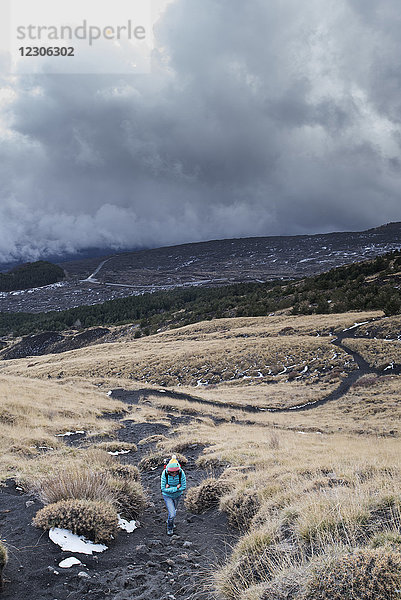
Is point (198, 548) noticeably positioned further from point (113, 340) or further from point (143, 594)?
point (113, 340)

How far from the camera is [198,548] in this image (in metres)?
5.76

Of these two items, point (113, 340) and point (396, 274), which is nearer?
point (396, 274)

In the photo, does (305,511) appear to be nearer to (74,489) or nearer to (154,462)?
(74,489)

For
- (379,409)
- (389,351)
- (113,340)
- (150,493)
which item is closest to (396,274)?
(389,351)

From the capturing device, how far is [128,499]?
7047 mm

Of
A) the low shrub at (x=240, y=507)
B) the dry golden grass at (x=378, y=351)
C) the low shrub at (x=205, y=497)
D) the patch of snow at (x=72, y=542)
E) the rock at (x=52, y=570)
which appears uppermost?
the rock at (x=52, y=570)

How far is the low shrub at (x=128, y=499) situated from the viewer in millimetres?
6812

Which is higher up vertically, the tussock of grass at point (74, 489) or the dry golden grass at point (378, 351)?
the tussock of grass at point (74, 489)

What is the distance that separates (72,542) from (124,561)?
2.89 ft

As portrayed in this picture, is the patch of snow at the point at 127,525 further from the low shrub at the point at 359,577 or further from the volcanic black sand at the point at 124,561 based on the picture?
the low shrub at the point at 359,577

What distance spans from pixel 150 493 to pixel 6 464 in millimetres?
4102

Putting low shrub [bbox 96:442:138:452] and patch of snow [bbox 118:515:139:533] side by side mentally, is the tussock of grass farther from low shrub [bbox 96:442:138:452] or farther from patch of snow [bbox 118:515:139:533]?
low shrub [bbox 96:442:138:452]

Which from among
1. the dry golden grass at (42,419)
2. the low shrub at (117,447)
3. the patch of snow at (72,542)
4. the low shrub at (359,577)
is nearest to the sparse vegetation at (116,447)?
the low shrub at (117,447)

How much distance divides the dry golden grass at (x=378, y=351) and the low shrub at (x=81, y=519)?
27.1 m
